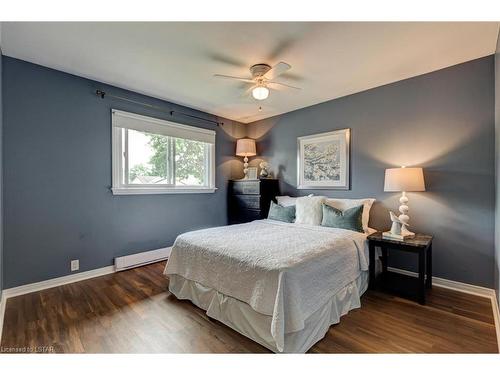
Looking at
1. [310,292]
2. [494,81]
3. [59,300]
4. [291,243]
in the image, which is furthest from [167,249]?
[494,81]

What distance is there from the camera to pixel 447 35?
1963 mm

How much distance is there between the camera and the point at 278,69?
7.43ft

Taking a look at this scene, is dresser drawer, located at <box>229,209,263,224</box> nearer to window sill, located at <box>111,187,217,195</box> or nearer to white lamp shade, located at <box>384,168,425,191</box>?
window sill, located at <box>111,187,217,195</box>

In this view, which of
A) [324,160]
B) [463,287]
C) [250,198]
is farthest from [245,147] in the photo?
[463,287]

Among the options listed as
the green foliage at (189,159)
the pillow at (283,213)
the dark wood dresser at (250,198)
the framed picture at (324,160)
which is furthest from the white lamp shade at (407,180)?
the green foliage at (189,159)

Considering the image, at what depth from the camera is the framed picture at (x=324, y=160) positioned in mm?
3379

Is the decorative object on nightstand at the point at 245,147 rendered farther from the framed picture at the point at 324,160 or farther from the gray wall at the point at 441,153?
the gray wall at the point at 441,153

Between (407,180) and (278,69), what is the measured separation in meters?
1.78

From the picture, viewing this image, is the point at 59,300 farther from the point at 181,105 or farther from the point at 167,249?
the point at 181,105

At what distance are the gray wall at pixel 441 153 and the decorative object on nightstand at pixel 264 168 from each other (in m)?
1.48

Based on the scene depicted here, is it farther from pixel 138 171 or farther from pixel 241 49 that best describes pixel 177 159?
pixel 241 49

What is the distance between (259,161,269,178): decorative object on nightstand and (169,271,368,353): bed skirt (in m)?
2.34
